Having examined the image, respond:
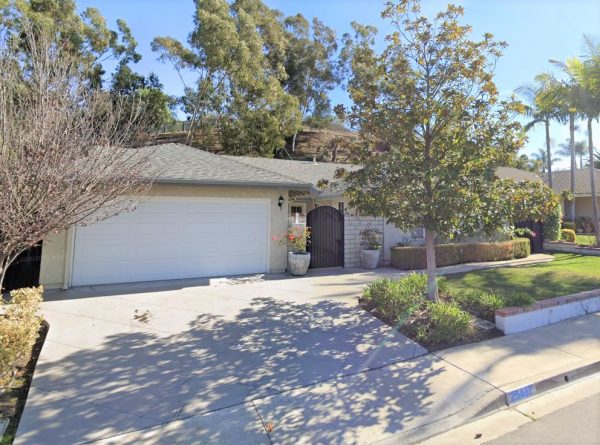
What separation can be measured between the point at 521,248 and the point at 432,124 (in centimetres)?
992

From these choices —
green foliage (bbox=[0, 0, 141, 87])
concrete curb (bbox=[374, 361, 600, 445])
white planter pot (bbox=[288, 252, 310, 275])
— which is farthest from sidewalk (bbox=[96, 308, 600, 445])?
green foliage (bbox=[0, 0, 141, 87])

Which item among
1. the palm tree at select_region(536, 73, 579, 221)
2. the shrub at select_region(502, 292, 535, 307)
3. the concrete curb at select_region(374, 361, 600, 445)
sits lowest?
the concrete curb at select_region(374, 361, 600, 445)

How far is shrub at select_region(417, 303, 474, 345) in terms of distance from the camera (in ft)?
17.0

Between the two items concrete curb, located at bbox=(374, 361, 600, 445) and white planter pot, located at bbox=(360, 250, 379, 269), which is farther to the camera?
white planter pot, located at bbox=(360, 250, 379, 269)

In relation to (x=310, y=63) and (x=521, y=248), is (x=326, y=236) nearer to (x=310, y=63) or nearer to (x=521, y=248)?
(x=521, y=248)

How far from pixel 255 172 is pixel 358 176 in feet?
15.4

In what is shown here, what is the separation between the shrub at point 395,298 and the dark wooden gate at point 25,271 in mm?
7590

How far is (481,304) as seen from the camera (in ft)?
21.1

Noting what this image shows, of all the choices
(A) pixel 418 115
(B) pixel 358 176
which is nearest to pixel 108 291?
(B) pixel 358 176

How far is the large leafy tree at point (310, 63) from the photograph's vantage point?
32719 mm

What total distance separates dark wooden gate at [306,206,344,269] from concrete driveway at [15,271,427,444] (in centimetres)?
345

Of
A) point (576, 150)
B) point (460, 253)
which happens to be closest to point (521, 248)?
point (460, 253)

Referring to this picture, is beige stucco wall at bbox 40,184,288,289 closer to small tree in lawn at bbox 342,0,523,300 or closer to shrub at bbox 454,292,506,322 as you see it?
small tree in lawn at bbox 342,0,523,300

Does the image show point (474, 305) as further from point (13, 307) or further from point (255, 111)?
point (255, 111)
